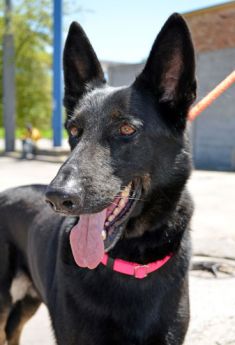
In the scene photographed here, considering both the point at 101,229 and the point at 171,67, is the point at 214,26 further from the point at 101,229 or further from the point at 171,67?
the point at 101,229

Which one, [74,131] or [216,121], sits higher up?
[74,131]

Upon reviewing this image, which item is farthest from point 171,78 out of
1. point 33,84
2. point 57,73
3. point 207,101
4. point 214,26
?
point 33,84

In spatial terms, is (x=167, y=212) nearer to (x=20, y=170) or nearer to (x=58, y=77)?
(x=20, y=170)

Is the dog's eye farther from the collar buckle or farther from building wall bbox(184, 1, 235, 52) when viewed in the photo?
building wall bbox(184, 1, 235, 52)

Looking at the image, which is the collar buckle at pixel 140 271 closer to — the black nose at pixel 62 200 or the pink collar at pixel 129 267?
the pink collar at pixel 129 267

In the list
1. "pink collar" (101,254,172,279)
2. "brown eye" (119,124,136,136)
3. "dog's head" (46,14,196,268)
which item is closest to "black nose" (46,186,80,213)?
"dog's head" (46,14,196,268)

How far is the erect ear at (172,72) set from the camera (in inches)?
94.0

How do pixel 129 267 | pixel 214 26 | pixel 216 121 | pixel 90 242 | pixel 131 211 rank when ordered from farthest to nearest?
pixel 216 121 → pixel 214 26 → pixel 129 267 → pixel 131 211 → pixel 90 242

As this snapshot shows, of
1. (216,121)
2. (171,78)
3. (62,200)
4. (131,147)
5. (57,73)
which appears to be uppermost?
(171,78)

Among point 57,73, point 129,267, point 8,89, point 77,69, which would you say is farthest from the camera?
point 8,89

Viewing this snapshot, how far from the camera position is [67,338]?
2369 millimetres

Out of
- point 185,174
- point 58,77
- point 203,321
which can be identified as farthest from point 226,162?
point 185,174

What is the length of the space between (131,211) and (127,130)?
0.40 m

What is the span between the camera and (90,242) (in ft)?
7.22
